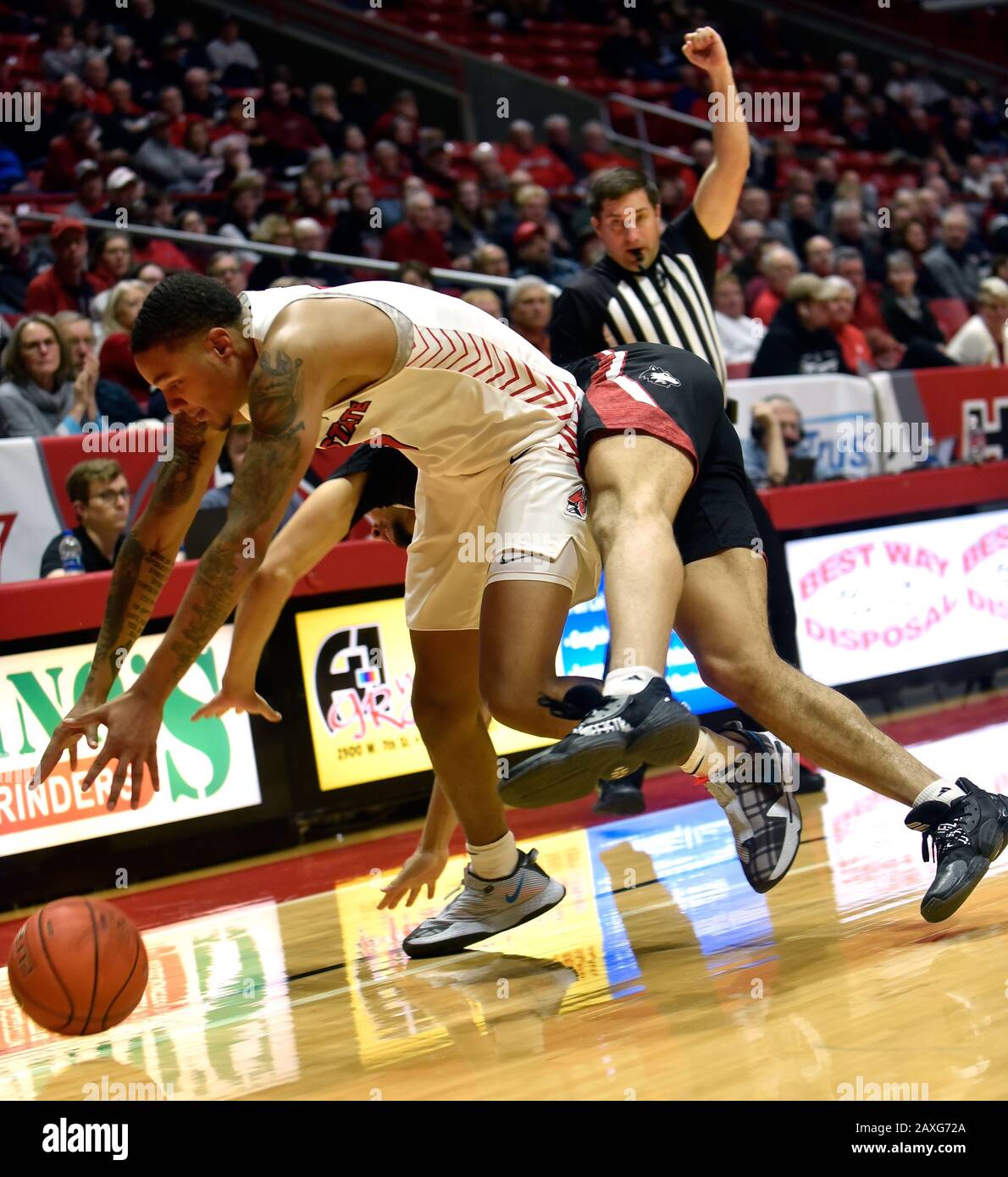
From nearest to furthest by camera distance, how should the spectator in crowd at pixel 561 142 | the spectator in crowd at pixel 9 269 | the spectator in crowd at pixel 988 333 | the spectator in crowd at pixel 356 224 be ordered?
the spectator in crowd at pixel 9 269
the spectator in crowd at pixel 988 333
the spectator in crowd at pixel 356 224
the spectator in crowd at pixel 561 142

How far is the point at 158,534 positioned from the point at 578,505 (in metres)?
1.05

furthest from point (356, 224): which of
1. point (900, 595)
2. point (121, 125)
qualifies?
point (900, 595)

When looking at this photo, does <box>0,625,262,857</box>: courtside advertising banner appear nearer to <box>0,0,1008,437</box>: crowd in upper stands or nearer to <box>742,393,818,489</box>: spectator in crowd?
<box>0,0,1008,437</box>: crowd in upper stands

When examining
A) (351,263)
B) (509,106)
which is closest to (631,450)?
(351,263)

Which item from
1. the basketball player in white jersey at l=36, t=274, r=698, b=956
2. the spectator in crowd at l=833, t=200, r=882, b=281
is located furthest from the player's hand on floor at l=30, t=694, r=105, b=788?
the spectator in crowd at l=833, t=200, r=882, b=281

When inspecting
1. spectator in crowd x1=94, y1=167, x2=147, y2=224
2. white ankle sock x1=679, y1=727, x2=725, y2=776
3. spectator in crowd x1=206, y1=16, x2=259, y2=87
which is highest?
spectator in crowd x1=206, y1=16, x2=259, y2=87

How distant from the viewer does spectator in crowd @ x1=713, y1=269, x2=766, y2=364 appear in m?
11.0

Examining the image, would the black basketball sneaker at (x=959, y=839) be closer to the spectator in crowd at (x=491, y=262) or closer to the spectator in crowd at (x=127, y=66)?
the spectator in crowd at (x=491, y=262)

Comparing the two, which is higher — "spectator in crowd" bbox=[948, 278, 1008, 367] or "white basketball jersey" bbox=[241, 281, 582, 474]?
"white basketball jersey" bbox=[241, 281, 582, 474]

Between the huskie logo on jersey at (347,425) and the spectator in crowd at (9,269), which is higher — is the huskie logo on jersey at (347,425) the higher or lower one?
the higher one

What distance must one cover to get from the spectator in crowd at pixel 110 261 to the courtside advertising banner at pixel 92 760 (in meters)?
3.94

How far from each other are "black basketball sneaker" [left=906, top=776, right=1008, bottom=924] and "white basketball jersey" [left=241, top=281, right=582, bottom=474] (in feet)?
4.19

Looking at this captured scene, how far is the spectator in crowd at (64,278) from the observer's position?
350 inches

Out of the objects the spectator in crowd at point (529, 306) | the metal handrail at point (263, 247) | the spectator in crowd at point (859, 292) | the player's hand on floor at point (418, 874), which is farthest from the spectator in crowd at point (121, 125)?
the player's hand on floor at point (418, 874)
